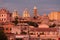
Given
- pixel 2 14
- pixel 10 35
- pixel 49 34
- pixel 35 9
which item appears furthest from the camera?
pixel 35 9

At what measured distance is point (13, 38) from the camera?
41.0 metres

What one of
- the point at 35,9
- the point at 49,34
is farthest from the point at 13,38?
the point at 35,9

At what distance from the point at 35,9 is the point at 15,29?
55.5 metres

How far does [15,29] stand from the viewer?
54.4 m

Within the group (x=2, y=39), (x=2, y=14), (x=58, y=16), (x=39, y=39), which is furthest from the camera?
(x=58, y=16)

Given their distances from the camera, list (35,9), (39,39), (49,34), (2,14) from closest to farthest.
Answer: (39,39) < (49,34) < (2,14) < (35,9)

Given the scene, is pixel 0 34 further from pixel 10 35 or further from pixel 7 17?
pixel 7 17

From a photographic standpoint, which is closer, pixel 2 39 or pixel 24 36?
pixel 2 39

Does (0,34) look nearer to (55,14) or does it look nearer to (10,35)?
(10,35)

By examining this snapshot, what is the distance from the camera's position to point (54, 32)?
177ft

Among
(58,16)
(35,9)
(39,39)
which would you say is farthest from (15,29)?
(58,16)

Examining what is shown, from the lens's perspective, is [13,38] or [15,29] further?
[15,29]

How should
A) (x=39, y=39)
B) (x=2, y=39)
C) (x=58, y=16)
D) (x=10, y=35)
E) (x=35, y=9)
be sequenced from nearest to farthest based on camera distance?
(x=2, y=39), (x=10, y=35), (x=39, y=39), (x=35, y=9), (x=58, y=16)

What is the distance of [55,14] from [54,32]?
6680cm
